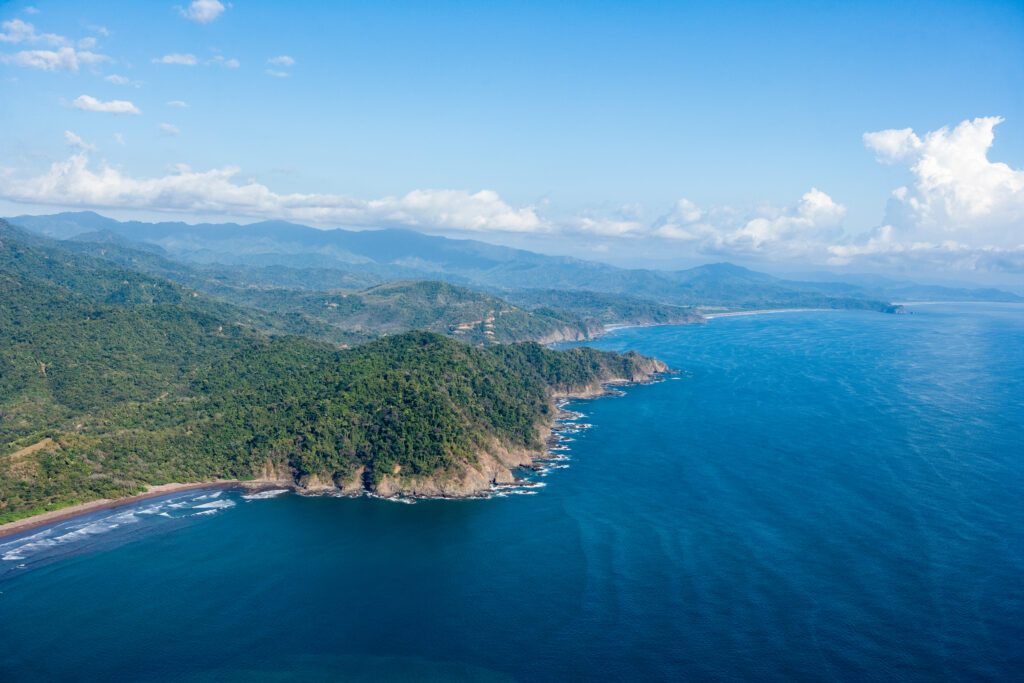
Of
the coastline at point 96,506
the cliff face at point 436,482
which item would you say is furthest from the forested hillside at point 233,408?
the coastline at point 96,506

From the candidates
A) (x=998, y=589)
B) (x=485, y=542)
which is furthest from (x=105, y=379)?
(x=998, y=589)

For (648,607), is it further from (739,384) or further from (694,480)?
(739,384)

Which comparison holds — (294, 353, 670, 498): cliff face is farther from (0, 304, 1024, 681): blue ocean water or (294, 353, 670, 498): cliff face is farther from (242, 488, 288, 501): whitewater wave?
(0, 304, 1024, 681): blue ocean water

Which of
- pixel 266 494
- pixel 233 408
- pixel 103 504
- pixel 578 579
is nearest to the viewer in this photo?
pixel 578 579

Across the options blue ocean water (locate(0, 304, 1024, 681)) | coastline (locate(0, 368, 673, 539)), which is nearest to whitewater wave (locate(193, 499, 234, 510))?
blue ocean water (locate(0, 304, 1024, 681))

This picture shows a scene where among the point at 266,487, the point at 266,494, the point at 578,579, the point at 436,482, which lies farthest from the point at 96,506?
the point at 578,579

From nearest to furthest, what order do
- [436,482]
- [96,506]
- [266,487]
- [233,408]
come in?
1. [96,506]
2. [436,482]
3. [266,487]
4. [233,408]

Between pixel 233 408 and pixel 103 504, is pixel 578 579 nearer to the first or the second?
pixel 103 504
